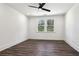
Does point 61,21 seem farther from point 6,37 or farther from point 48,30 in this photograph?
point 6,37

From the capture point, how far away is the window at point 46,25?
859 centimetres

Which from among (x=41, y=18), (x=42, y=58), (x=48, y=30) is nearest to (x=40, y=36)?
(x=48, y=30)

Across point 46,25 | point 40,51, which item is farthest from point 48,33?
point 40,51

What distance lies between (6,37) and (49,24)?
470cm

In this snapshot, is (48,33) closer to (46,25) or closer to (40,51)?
(46,25)

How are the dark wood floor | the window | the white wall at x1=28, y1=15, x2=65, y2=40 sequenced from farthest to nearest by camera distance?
the window
the white wall at x1=28, y1=15, x2=65, y2=40
the dark wood floor

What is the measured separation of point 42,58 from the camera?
745 mm

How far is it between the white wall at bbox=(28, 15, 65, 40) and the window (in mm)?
264

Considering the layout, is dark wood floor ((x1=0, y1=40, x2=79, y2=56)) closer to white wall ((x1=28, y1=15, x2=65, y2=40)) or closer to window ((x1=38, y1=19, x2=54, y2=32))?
white wall ((x1=28, y1=15, x2=65, y2=40))

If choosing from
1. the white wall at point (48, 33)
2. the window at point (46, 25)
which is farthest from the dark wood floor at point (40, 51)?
the window at point (46, 25)

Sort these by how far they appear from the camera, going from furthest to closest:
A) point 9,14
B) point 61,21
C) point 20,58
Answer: point 61,21 → point 9,14 → point 20,58

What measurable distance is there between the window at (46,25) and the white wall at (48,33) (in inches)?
10.4

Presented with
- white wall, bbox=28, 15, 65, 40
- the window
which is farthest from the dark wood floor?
the window

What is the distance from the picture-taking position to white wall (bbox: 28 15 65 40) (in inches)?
331
